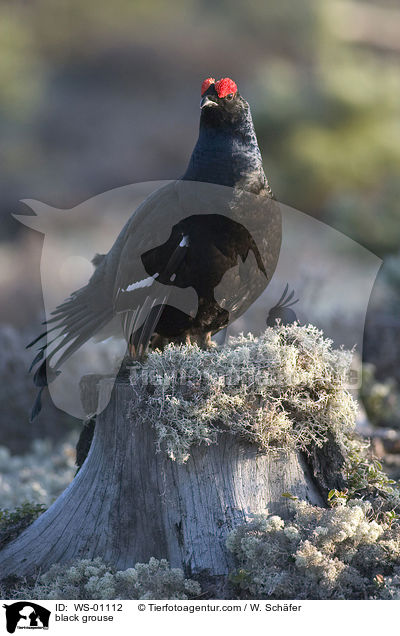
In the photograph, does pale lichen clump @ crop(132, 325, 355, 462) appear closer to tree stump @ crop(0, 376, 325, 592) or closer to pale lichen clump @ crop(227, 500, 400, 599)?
tree stump @ crop(0, 376, 325, 592)

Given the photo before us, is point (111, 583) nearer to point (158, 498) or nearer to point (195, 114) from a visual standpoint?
point (158, 498)

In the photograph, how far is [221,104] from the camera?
10.8ft

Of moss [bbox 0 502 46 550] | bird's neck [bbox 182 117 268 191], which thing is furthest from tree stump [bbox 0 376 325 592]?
bird's neck [bbox 182 117 268 191]

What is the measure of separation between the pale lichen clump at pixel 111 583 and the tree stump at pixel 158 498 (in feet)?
0.41

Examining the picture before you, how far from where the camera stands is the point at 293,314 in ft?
12.2

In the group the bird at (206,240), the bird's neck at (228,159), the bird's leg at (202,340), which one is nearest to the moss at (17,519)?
the bird at (206,240)

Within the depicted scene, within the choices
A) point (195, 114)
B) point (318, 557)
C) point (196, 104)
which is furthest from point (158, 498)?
point (195, 114)

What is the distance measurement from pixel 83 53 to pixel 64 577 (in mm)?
10528

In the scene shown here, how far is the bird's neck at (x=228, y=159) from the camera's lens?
328cm

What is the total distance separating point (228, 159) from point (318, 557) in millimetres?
2003

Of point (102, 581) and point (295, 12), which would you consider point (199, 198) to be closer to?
point (102, 581)

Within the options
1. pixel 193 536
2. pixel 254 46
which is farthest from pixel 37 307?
pixel 193 536

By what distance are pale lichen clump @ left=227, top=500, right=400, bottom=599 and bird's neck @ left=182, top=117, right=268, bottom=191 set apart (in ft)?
5.61

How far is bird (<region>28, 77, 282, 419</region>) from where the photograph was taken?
3240mm
